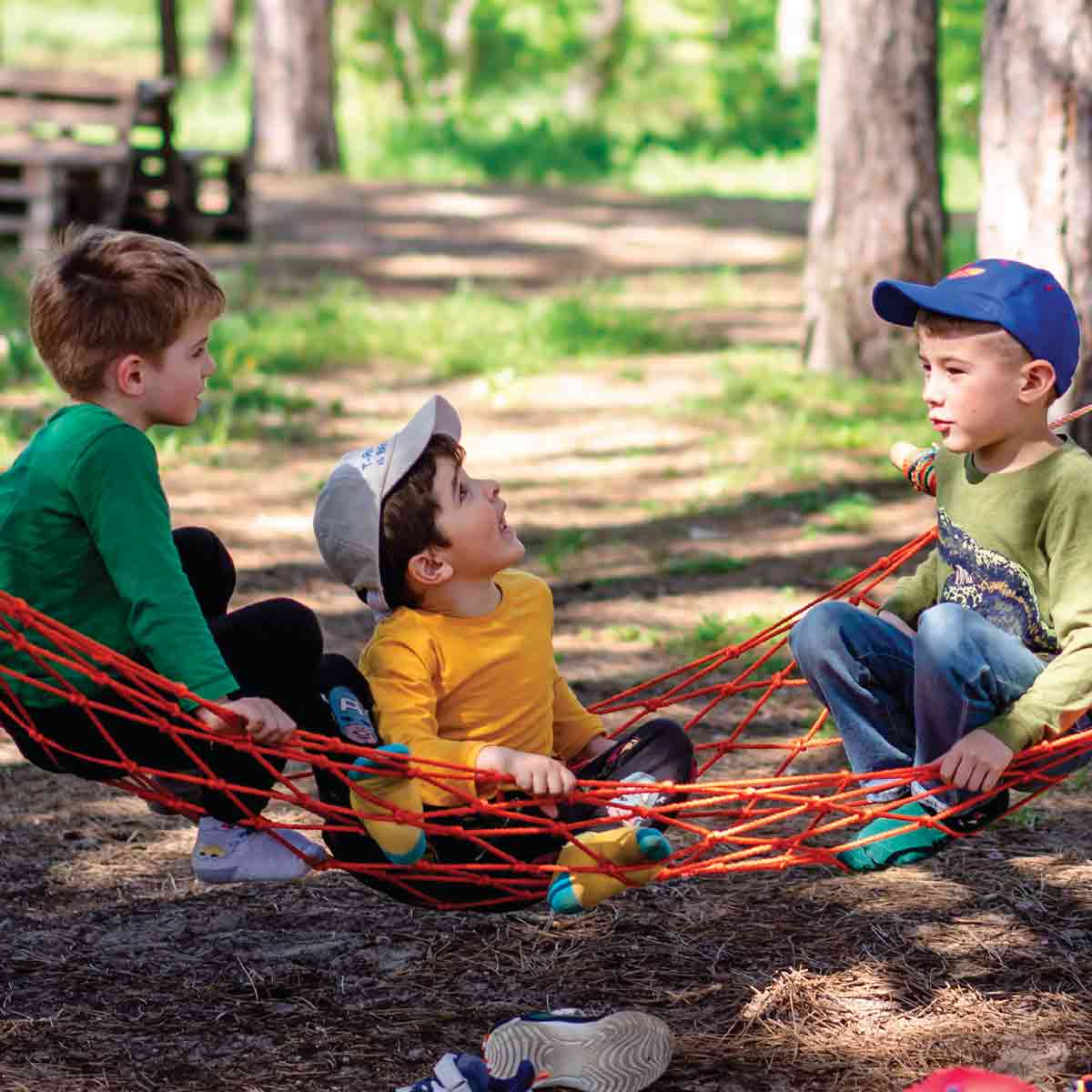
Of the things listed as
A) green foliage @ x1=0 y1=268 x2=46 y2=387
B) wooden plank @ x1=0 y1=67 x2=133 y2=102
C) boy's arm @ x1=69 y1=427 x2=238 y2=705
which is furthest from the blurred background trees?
green foliage @ x1=0 y1=268 x2=46 y2=387

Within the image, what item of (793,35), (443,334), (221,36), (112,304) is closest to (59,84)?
(443,334)

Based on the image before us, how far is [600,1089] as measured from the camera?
9.03 feet

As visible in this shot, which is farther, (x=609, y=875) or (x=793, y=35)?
(x=793, y=35)

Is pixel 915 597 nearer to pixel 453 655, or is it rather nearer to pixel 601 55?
pixel 453 655

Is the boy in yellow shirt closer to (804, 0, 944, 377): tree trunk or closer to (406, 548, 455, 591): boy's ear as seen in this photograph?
(406, 548, 455, 591): boy's ear

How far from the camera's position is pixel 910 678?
303cm

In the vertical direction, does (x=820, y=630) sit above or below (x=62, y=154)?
below

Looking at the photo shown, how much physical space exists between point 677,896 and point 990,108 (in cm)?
292

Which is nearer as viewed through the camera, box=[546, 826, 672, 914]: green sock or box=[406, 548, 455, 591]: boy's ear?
box=[546, 826, 672, 914]: green sock

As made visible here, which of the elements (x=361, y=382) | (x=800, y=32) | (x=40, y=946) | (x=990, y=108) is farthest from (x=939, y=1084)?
(x=800, y=32)

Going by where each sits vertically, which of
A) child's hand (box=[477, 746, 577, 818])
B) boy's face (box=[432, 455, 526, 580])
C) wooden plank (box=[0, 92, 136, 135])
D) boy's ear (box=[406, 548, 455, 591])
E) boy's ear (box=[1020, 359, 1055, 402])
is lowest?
child's hand (box=[477, 746, 577, 818])

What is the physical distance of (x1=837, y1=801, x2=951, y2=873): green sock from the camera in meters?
2.90

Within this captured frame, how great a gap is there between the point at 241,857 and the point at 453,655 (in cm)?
53

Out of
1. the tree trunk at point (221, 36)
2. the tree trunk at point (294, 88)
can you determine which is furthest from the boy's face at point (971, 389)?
the tree trunk at point (221, 36)
